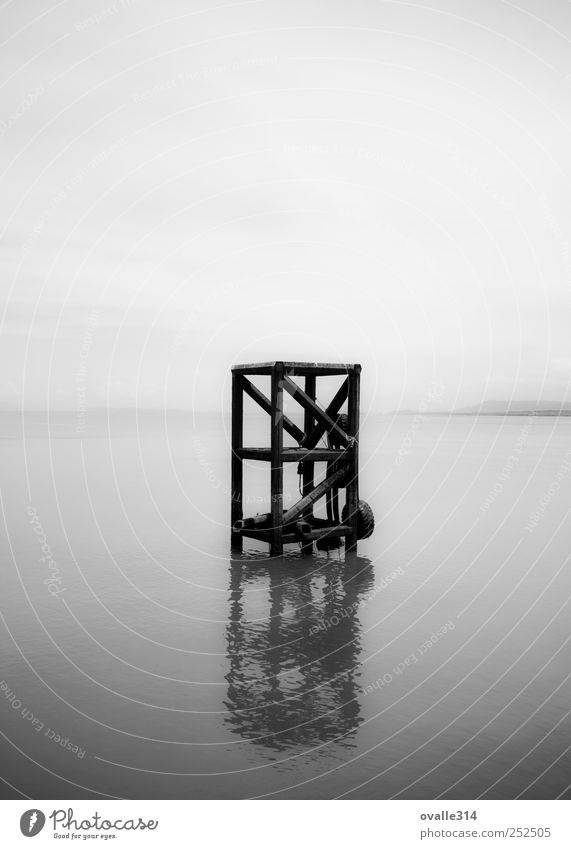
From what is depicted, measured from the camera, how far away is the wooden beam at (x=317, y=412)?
14008 mm

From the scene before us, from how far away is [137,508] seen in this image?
73.7ft

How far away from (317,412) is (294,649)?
20.1 ft

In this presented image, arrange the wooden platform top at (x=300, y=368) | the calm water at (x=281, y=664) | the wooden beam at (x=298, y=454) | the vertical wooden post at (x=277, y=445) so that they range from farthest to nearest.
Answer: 1. the wooden beam at (x=298, y=454)
2. the wooden platform top at (x=300, y=368)
3. the vertical wooden post at (x=277, y=445)
4. the calm water at (x=281, y=664)

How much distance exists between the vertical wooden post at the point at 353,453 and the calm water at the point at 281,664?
570 millimetres

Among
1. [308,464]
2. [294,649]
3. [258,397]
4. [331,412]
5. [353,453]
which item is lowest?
[294,649]

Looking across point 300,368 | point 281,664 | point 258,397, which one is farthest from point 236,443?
point 281,664

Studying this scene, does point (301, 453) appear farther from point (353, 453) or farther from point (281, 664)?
point (281, 664)

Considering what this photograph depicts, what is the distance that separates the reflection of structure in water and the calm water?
3 centimetres

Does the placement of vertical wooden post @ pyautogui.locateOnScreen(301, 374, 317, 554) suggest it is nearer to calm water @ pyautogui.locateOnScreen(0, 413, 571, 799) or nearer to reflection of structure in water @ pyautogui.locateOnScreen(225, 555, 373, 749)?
calm water @ pyautogui.locateOnScreen(0, 413, 571, 799)

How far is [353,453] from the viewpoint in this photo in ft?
49.0

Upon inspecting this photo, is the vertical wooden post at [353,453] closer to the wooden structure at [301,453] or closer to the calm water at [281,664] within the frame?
the wooden structure at [301,453]

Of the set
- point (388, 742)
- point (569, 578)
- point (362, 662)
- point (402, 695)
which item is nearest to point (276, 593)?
point (362, 662)
